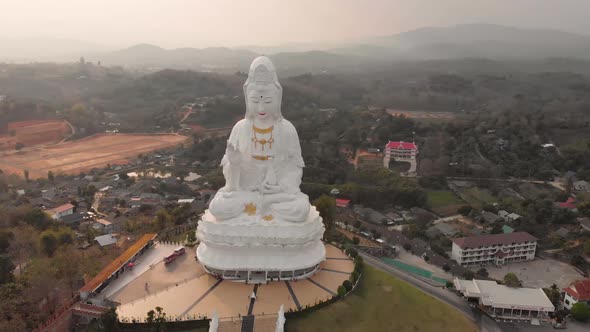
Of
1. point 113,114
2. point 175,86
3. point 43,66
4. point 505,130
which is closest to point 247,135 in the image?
point 505,130

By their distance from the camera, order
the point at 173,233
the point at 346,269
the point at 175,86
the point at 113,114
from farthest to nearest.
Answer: the point at 175,86 → the point at 113,114 → the point at 173,233 → the point at 346,269

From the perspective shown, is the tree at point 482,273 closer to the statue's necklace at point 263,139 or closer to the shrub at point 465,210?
the shrub at point 465,210

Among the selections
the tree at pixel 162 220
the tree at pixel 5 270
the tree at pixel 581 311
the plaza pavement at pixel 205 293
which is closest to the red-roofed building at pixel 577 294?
the tree at pixel 581 311

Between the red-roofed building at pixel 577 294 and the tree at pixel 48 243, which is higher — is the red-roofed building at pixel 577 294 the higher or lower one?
the lower one

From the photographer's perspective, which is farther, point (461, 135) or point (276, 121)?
point (461, 135)

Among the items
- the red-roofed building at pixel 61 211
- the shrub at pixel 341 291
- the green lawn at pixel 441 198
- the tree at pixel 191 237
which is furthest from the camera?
the green lawn at pixel 441 198

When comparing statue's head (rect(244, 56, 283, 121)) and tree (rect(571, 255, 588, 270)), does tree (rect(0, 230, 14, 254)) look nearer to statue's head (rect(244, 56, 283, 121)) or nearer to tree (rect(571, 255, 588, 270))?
statue's head (rect(244, 56, 283, 121))

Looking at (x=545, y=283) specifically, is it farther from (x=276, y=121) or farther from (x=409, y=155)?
(x=409, y=155)
